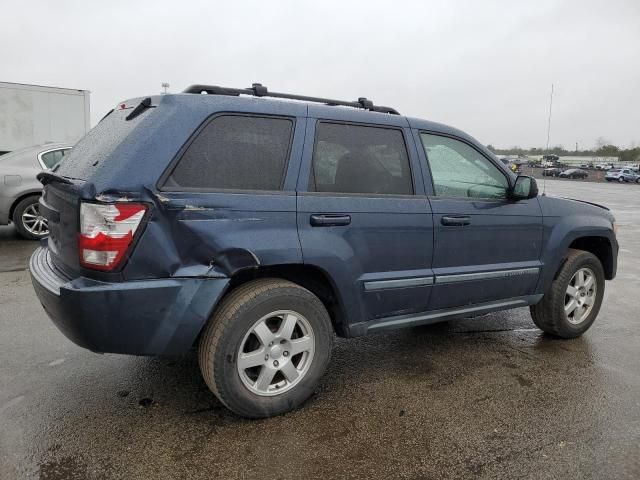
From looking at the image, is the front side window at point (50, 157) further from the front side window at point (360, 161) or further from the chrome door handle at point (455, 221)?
the chrome door handle at point (455, 221)

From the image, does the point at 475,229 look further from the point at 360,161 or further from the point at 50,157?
the point at 50,157

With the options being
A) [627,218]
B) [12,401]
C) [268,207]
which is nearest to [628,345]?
[268,207]

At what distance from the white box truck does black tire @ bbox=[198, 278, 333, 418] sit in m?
12.7

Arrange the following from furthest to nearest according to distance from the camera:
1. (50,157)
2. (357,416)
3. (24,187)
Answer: (50,157)
(24,187)
(357,416)

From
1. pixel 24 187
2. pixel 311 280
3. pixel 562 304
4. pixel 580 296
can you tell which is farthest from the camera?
pixel 24 187

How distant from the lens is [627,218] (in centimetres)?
1500

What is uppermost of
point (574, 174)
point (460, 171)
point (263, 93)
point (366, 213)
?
point (574, 174)

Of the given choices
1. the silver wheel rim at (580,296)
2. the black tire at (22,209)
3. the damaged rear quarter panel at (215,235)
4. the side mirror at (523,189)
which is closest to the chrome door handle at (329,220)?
the damaged rear quarter panel at (215,235)

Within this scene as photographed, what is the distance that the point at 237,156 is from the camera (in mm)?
2826

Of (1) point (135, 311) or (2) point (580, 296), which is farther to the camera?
(2) point (580, 296)

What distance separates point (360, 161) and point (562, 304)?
7.49 ft

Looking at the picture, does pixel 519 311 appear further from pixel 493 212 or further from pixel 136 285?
pixel 136 285

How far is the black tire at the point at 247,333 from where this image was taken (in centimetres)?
273

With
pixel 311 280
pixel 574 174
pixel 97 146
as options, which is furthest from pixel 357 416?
pixel 574 174
